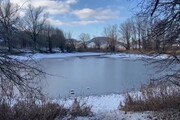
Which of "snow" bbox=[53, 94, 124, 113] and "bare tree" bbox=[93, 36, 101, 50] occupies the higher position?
"bare tree" bbox=[93, 36, 101, 50]

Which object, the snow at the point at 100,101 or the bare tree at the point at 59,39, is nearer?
the snow at the point at 100,101

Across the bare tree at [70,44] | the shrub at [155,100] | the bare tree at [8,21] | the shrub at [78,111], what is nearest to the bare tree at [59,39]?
the bare tree at [70,44]

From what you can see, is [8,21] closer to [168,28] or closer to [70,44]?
[168,28]

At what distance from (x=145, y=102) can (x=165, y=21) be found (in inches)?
130

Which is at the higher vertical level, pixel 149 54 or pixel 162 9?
pixel 162 9

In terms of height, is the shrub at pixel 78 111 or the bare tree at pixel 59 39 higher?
the bare tree at pixel 59 39

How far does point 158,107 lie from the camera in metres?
8.88

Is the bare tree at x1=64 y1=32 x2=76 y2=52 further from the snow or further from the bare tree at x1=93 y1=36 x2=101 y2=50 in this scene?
the snow

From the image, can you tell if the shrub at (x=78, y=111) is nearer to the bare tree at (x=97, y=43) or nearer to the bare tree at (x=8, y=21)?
the bare tree at (x=8, y=21)

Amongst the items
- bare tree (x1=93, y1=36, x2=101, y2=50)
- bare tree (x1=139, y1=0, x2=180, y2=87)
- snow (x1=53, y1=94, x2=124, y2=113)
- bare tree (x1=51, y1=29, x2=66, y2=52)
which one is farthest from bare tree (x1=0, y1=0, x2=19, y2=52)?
bare tree (x1=93, y1=36, x2=101, y2=50)

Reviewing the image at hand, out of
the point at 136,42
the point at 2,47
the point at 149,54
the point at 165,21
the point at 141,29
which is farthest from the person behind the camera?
the point at 136,42

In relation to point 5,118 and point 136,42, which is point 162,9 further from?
point 5,118

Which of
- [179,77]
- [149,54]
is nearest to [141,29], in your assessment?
[149,54]

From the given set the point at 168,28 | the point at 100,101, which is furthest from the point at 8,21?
the point at 100,101
